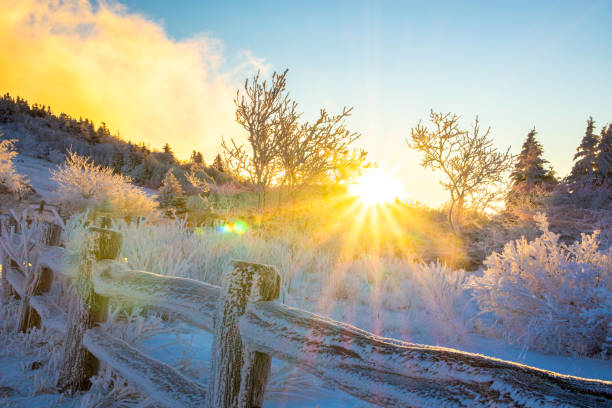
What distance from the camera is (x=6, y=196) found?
11.7m

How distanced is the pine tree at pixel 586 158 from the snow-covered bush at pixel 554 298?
2632 centimetres

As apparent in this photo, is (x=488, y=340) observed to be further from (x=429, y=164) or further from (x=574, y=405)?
(x=429, y=164)

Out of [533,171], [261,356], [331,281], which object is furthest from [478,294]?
[533,171]

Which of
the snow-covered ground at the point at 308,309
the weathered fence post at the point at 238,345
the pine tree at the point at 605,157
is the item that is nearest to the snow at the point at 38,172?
the snow-covered ground at the point at 308,309

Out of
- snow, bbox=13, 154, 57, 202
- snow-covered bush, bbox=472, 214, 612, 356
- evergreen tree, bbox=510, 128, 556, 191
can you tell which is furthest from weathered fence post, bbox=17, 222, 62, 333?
evergreen tree, bbox=510, 128, 556, 191

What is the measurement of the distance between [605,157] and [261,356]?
30848 millimetres

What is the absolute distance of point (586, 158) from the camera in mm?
23188

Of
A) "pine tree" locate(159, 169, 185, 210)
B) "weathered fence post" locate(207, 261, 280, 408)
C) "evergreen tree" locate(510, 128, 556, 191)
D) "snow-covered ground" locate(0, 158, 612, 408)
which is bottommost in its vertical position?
"snow-covered ground" locate(0, 158, 612, 408)

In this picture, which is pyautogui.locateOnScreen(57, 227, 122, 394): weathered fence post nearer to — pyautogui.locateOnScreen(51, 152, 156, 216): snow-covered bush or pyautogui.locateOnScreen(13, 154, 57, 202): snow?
pyautogui.locateOnScreen(51, 152, 156, 216): snow-covered bush

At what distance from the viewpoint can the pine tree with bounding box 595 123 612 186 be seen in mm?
21594

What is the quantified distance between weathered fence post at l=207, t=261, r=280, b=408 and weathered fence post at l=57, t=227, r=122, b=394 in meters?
1.23

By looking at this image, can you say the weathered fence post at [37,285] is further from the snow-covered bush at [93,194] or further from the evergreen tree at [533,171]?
the evergreen tree at [533,171]

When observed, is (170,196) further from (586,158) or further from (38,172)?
(586,158)

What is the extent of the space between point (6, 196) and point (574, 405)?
16.6 metres
